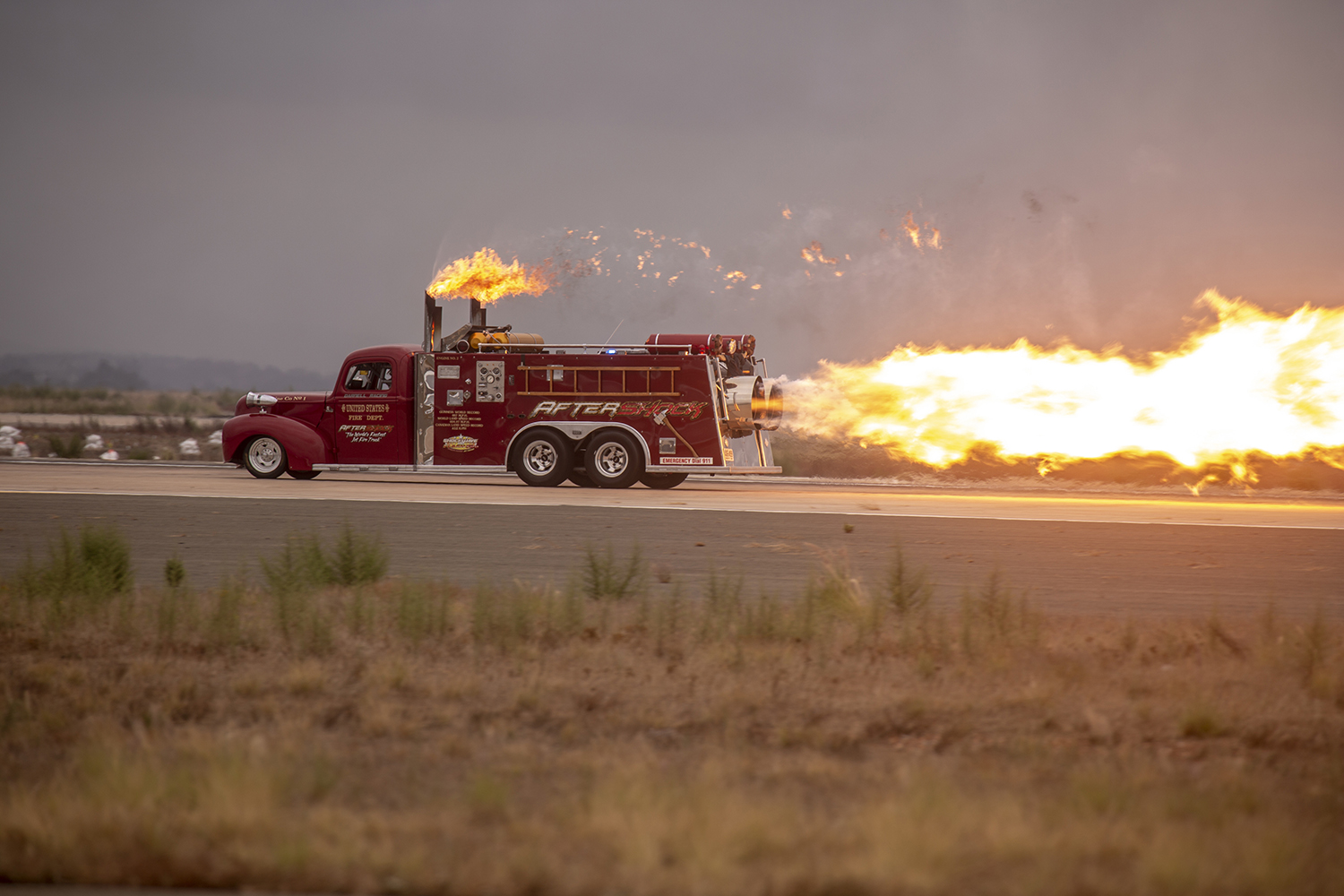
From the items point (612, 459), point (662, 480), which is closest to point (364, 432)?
point (612, 459)

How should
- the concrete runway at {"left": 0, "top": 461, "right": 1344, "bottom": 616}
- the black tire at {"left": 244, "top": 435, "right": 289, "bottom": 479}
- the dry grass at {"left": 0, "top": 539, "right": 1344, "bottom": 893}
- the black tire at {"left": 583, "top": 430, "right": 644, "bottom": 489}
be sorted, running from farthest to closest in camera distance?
the black tire at {"left": 244, "top": 435, "right": 289, "bottom": 479} < the black tire at {"left": 583, "top": 430, "right": 644, "bottom": 489} < the concrete runway at {"left": 0, "top": 461, "right": 1344, "bottom": 616} < the dry grass at {"left": 0, "top": 539, "right": 1344, "bottom": 893}

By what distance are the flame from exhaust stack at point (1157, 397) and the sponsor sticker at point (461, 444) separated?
8.76 metres

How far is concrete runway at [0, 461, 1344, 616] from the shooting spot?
34.7 ft

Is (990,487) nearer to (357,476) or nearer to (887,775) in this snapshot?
(357,476)

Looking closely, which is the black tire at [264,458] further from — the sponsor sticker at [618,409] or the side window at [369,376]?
the sponsor sticker at [618,409]

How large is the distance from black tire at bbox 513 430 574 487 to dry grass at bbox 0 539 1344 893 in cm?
1197

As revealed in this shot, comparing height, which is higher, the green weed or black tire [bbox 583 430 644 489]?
black tire [bbox 583 430 644 489]

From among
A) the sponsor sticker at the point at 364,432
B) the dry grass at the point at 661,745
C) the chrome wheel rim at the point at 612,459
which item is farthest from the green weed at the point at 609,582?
the sponsor sticker at the point at 364,432

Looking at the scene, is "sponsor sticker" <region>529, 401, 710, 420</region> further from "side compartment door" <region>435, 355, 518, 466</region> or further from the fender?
the fender

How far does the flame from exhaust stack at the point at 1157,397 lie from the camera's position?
67.1 ft

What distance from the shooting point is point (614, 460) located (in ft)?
68.1

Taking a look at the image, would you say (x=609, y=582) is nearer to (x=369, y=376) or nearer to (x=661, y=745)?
(x=661, y=745)

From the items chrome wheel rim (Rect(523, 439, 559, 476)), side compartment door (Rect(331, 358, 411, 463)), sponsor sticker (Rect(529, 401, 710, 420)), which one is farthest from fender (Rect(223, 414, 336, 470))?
sponsor sticker (Rect(529, 401, 710, 420))

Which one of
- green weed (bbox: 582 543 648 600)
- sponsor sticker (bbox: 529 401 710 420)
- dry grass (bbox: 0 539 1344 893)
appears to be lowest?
dry grass (bbox: 0 539 1344 893)
